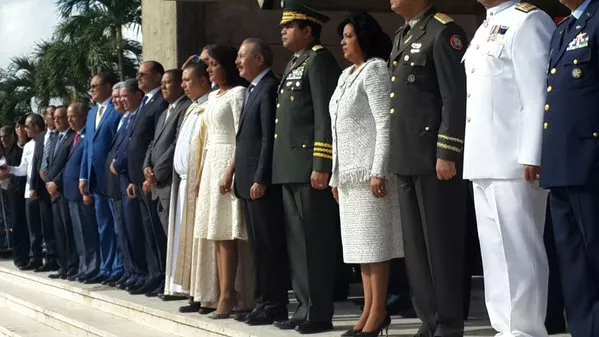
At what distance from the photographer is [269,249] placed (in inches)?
275

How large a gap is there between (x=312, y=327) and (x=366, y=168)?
3.38 feet

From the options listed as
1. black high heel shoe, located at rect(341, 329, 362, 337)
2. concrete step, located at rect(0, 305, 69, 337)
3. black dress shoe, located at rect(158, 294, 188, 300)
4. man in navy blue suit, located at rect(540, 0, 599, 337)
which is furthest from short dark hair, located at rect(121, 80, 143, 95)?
man in navy blue suit, located at rect(540, 0, 599, 337)

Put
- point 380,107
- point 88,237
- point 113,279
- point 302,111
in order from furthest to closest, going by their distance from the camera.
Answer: point 88,237, point 113,279, point 302,111, point 380,107

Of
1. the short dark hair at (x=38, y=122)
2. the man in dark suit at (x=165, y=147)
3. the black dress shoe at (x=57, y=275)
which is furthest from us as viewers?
the short dark hair at (x=38, y=122)

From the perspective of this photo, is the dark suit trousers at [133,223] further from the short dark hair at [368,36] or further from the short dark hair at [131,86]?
the short dark hair at [368,36]

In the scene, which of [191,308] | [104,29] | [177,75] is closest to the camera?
[191,308]

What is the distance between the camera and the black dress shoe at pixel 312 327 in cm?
638

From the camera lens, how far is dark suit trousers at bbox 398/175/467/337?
5367mm

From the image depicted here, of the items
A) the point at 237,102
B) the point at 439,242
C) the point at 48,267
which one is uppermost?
the point at 237,102

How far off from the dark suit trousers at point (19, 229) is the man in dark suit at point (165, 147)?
17.9 feet

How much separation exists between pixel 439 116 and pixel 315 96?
114cm

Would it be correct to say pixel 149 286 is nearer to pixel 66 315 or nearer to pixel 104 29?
pixel 66 315

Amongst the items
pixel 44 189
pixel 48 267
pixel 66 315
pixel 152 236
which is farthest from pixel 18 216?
pixel 152 236

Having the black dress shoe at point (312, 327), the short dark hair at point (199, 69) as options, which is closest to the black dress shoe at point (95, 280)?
the short dark hair at point (199, 69)
